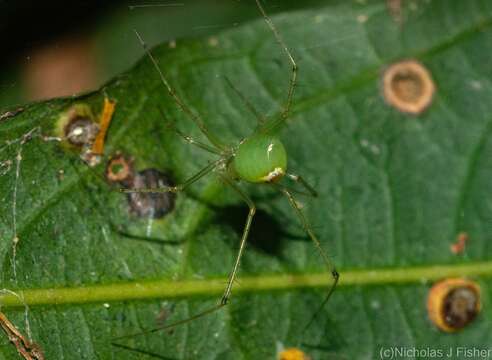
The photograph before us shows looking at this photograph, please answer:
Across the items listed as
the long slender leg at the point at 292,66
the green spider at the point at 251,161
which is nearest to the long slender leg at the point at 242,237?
the green spider at the point at 251,161

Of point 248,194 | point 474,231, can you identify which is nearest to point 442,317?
point 474,231

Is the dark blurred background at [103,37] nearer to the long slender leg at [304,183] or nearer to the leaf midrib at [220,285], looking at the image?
the long slender leg at [304,183]

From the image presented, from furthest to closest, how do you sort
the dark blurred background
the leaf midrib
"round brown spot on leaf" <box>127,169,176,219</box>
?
1. the dark blurred background
2. "round brown spot on leaf" <box>127,169,176,219</box>
3. the leaf midrib

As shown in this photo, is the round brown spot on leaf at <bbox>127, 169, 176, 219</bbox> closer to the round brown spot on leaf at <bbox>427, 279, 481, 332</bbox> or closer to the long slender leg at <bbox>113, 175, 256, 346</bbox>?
the long slender leg at <bbox>113, 175, 256, 346</bbox>

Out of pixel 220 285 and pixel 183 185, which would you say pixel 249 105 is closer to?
pixel 183 185

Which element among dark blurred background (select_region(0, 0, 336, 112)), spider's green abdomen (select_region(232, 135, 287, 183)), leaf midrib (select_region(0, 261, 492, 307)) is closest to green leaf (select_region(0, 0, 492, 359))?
leaf midrib (select_region(0, 261, 492, 307))

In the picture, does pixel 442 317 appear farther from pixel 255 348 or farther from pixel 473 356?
pixel 255 348

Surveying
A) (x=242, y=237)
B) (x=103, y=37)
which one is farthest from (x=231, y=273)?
(x=103, y=37)
